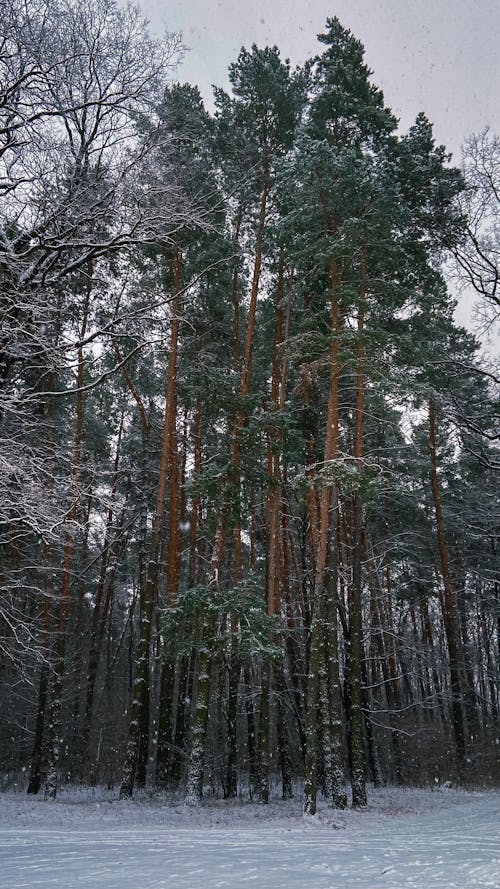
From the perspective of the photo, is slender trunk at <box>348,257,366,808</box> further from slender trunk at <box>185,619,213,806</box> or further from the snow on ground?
slender trunk at <box>185,619,213,806</box>

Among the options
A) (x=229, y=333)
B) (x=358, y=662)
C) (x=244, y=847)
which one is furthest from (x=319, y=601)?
(x=229, y=333)

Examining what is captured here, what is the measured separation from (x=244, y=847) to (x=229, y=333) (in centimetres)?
1354

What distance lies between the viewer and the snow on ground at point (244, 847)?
4.80 meters

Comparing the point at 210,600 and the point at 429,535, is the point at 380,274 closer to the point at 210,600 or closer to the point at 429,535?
the point at 210,600

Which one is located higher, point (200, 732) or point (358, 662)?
point (358, 662)

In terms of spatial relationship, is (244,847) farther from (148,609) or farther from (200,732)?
(148,609)

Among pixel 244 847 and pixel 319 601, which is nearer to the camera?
pixel 244 847

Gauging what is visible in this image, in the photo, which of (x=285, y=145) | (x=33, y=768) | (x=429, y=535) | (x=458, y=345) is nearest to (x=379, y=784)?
(x=429, y=535)

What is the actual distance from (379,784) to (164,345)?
1600 centimetres

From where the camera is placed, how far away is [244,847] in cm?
679

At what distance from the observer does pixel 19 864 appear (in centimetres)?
534

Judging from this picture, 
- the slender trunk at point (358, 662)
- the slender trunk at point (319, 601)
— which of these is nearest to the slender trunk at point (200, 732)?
the slender trunk at point (319, 601)

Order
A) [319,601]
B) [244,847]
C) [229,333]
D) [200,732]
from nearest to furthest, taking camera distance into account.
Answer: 1. [244,847]
2. [319,601]
3. [200,732]
4. [229,333]

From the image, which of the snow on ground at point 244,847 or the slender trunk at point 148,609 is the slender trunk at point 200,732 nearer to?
the snow on ground at point 244,847
